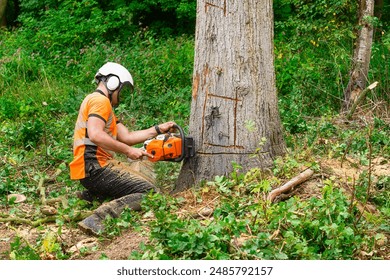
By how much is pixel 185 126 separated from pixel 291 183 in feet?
11.5

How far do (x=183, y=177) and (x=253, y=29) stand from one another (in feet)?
5.30

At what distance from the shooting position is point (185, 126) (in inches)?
404

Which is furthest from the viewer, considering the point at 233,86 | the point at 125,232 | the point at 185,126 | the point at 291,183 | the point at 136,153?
the point at 185,126

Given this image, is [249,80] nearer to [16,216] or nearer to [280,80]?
[16,216]

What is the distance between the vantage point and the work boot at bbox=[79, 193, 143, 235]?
22.8ft

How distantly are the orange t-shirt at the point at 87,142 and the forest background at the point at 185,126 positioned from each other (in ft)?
1.38

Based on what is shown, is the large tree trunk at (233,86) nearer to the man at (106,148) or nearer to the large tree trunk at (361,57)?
the man at (106,148)

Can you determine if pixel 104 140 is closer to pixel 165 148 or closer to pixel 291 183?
pixel 165 148

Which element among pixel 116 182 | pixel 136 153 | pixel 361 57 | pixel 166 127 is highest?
pixel 361 57

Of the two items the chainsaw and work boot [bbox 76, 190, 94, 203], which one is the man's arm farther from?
work boot [bbox 76, 190, 94, 203]

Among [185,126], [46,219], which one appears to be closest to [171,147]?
[46,219]

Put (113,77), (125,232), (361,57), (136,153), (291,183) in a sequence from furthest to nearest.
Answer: (361,57), (113,77), (136,153), (291,183), (125,232)

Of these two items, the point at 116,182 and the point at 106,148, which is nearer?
the point at 106,148

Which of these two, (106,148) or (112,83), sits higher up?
(112,83)
